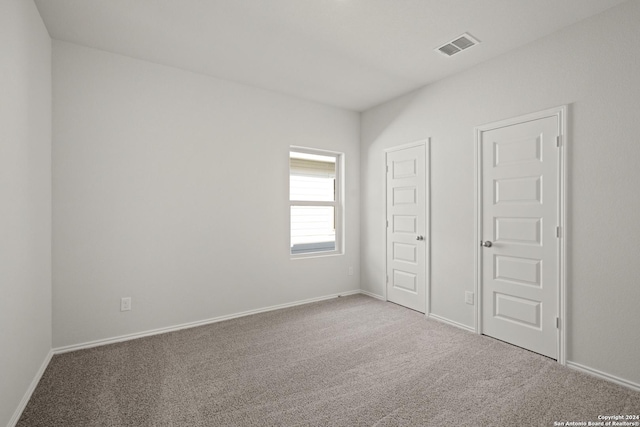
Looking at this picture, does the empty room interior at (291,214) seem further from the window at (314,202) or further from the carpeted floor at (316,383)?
the window at (314,202)

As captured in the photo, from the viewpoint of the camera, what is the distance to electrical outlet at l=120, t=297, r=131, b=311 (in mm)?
2926

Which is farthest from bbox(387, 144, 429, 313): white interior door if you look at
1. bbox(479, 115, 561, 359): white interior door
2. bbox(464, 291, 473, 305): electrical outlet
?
bbox(479, 115, 561, 359): white interior door

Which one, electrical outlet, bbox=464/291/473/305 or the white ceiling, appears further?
electrical outlet, bbox=464/291/473/305

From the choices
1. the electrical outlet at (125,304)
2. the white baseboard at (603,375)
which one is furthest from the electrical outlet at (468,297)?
the electrical outlet at (125,304)

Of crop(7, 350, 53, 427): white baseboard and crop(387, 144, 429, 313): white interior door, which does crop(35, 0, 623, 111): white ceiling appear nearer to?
crop(387, 144, 429, 313): white interior door

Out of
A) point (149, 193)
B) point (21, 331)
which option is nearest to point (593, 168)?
point (149, 193)

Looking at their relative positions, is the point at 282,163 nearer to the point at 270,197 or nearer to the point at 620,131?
the point at 270,197

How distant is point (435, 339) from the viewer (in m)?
2.98

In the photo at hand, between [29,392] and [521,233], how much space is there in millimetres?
3927

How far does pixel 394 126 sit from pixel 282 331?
113 inches

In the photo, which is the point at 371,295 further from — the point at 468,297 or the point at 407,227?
the point at 468,297

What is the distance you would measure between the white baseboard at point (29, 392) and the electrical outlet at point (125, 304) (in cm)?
58

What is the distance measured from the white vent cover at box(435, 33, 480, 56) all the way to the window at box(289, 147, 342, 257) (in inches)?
77.8

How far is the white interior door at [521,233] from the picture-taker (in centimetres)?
258
